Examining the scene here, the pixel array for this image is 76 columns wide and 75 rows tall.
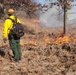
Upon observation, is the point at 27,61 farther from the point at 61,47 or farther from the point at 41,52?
the point at 61,47

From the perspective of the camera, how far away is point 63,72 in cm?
970

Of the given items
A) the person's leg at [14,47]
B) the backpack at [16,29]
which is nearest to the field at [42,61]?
the person's leg at [14,47]

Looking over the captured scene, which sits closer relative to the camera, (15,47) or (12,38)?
(12,38)

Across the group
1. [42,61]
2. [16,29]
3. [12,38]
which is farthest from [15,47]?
[42,61]

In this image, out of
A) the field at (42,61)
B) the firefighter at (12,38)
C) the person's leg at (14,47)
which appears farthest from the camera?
the person's leg at (14,47)

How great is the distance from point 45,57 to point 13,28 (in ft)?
5.63

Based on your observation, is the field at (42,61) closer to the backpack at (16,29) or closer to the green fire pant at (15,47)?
the green fire pant at (15,47)

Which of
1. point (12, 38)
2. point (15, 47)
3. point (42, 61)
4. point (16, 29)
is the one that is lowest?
point (42, 61)

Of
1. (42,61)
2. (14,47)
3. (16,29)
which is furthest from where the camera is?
(42,61)

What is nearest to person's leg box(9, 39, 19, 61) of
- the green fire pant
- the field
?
the green fire pant

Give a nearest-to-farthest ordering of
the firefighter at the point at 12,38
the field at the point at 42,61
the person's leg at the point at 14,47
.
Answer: the field at the point at 42,61, the firefighter at the point at 12,38, the person's leg at the point at 14,47

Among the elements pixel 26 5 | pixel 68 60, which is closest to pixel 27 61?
pixel 68 60

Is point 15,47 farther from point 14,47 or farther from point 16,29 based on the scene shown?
point 16,29

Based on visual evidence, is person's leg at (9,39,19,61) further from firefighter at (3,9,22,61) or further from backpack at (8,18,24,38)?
backpack at (8,18,24,38)
